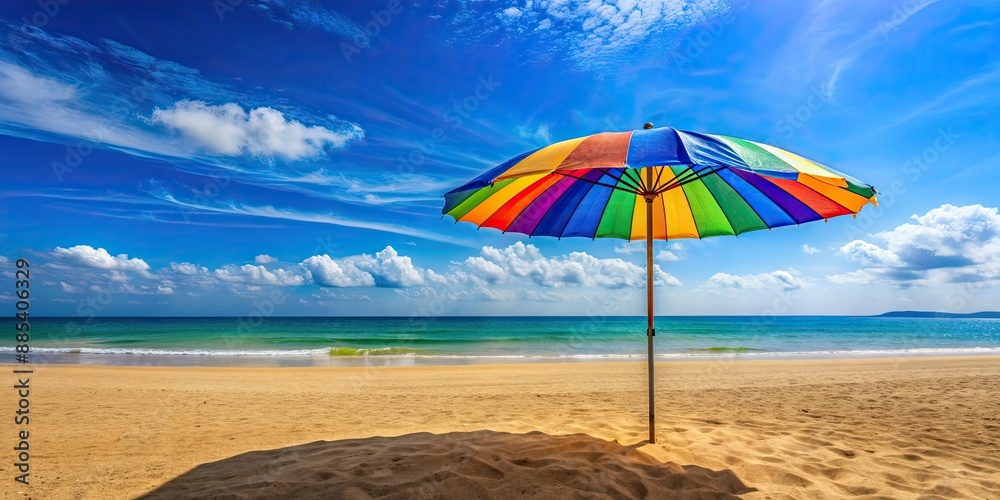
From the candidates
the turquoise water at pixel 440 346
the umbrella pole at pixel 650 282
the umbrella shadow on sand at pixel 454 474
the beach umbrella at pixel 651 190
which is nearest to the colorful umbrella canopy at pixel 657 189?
the beach umbrella at pixel 651 190

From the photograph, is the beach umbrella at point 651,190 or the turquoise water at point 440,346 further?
the turquoise water at point 440,346

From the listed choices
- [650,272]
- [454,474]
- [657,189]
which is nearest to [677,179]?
[657,189]

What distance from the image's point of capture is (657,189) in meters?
4.21

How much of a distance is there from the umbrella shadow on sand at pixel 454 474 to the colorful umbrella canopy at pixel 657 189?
201 centimetres

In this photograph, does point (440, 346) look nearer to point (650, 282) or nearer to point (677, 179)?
point (650, 282)

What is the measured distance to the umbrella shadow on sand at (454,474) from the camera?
307 centimetres

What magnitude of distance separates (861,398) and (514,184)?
6954 millimetres

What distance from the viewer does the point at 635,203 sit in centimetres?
515

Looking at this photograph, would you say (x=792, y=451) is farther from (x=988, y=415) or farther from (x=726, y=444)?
(x=988, y=415)

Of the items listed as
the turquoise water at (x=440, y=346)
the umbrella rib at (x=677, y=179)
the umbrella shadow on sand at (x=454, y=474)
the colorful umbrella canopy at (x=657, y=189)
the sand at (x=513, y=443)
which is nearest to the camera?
the colorful umbrella canopy at (x=657, y=189)

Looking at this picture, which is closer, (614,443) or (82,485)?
(82,485)

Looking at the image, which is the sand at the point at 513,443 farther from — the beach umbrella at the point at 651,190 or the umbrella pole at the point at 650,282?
the beach umbrella at the point at 651,190

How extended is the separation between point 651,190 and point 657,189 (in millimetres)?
53

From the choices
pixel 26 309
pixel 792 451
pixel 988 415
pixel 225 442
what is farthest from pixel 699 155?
pixel 988 415
